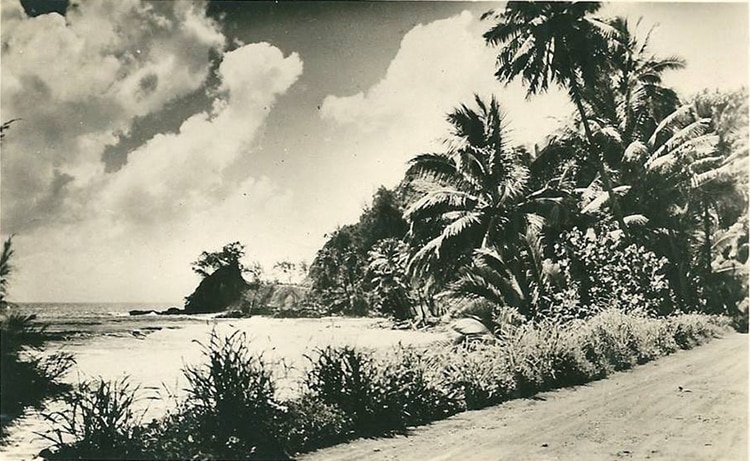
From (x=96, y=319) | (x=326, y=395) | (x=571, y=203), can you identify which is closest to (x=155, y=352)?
(x=96, y=319)

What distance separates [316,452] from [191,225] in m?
2.29

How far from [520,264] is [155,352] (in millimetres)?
6445

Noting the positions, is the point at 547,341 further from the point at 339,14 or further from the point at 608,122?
the point at 608,122

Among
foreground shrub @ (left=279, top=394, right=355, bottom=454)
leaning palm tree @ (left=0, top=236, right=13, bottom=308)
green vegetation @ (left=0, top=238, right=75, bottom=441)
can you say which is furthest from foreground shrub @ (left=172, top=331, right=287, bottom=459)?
leaning palm tree @ (left=0, top=236, right=13, bottom=308)

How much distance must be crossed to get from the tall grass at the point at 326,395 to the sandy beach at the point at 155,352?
164 mm

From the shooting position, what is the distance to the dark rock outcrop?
17.0 ft

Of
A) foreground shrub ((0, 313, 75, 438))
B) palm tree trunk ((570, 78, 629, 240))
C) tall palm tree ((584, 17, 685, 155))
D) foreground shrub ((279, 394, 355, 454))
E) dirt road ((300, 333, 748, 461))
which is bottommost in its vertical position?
dirt road ((300, 333, 748, 461))

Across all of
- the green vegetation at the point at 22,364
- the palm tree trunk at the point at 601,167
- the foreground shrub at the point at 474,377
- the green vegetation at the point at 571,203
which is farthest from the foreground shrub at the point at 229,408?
the palm tree trunk at the point at 601,167

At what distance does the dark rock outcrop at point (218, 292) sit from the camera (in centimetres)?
518

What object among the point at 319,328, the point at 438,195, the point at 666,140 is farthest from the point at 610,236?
the point at 319,328

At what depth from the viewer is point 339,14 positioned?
18.8 ft

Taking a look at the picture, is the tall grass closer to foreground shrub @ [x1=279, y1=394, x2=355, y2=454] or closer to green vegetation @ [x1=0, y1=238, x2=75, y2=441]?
foreground shrub @ [x1=279, y1=394, x2=355, y2=454]

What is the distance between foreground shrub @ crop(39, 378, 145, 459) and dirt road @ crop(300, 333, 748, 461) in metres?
1.41

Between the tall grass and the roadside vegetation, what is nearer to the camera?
the tall grass
